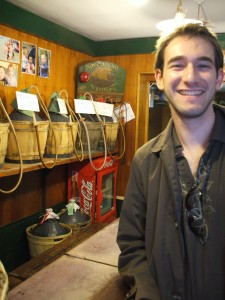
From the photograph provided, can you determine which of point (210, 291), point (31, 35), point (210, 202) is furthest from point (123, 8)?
point (210, 291)

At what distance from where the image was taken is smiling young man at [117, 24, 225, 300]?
3.61 ft

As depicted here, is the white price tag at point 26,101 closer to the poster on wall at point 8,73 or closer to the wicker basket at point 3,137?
the wicker basket at point 3,137

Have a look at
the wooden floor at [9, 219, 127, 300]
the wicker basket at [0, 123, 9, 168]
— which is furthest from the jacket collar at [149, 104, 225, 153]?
the wicker basket at [0, 123, 9, 168]

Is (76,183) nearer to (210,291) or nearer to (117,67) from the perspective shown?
(117,67)

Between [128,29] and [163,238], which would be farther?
[128,29]

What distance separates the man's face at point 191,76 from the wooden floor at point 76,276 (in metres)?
0.86

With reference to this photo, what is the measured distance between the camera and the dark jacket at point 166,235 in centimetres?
109

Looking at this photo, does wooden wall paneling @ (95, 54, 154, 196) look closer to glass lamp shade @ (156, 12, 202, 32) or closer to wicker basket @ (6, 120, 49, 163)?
glass lamp shade @ (156, 12, 202, 32)

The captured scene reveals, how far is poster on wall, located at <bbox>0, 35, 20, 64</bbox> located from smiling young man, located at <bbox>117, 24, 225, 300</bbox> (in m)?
2.03

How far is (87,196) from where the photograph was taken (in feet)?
11.9

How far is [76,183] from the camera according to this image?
3828 millimetres

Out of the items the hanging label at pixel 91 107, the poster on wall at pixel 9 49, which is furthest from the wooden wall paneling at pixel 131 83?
the poster on wall at pixel 9 49

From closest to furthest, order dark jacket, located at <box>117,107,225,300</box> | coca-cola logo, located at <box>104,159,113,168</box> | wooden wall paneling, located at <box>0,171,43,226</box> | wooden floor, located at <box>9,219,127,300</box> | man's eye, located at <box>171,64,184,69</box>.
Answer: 1. dark jacket, located at <box>117,107,225,300</box>
2. man's eye, located at <box>171,64,184,69</box>
3. wooden floor, located at <box>9,219,127,300</box>
4. wooden wall paneling, located at <box>0,171,43,226</box>
5. coca-cola logo, located at <box>104,159,113,168</box>

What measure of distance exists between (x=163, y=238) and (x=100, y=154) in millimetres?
2557
